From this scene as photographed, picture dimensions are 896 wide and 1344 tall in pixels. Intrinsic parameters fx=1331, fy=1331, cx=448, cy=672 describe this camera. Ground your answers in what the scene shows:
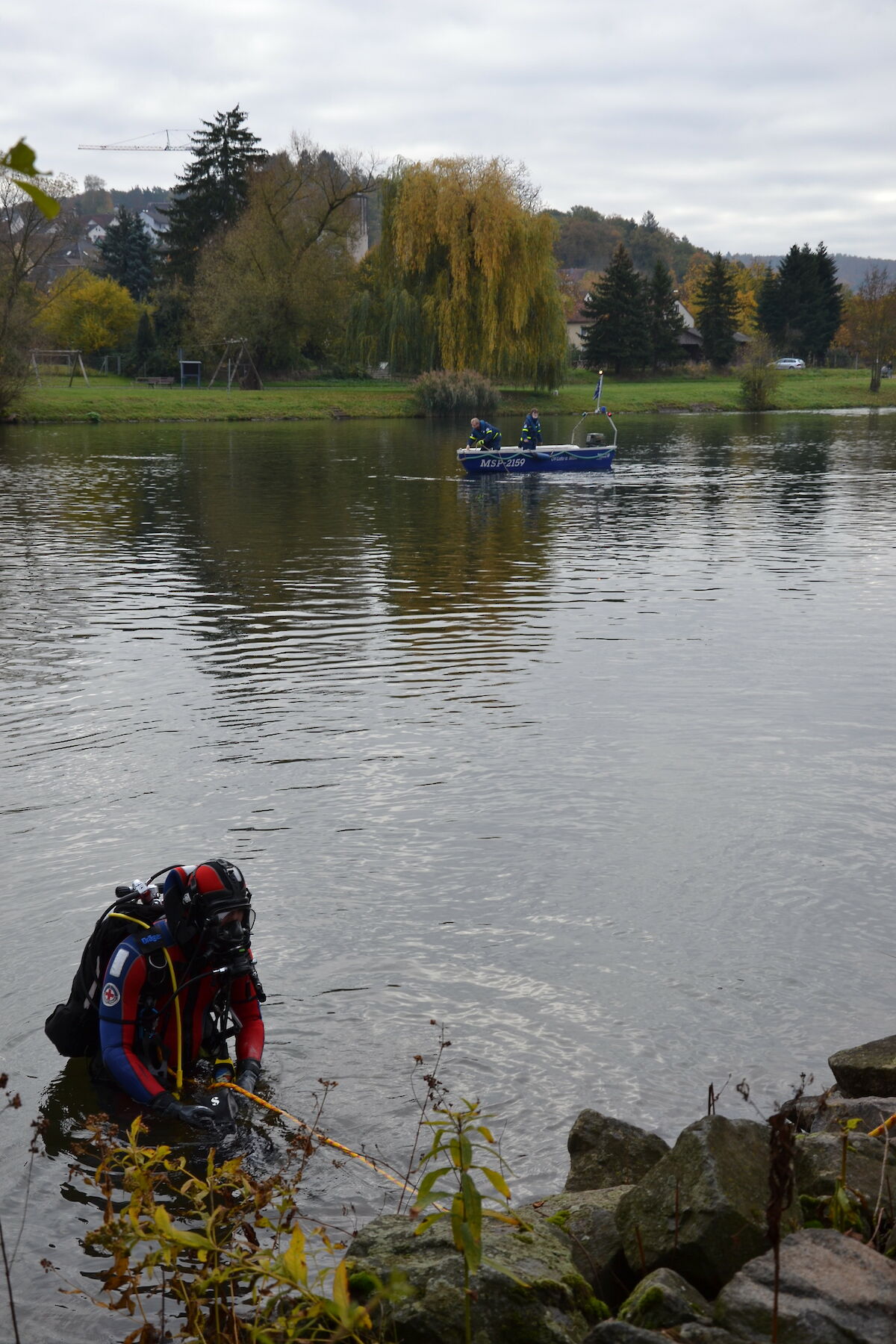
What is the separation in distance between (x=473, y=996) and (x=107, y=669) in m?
8.17

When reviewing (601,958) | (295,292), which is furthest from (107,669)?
(295,292)

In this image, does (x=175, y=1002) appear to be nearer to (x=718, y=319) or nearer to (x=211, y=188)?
(x=211, y=188)

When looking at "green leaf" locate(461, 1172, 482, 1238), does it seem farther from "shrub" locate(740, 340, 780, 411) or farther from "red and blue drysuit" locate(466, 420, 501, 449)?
"shrub" locate(740, 340, 780, 411)

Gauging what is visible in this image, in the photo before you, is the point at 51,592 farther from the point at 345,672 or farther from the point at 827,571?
the point at 827,571

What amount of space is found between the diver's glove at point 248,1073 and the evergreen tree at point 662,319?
87180mm

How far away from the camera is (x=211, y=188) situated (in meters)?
80.4

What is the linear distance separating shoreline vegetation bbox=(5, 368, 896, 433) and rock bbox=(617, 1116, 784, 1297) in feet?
176

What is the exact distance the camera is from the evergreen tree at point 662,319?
89688 millimetres

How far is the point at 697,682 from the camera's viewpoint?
549 inches

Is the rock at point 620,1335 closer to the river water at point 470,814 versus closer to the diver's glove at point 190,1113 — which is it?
the river water at point 470,814

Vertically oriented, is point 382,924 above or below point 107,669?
below

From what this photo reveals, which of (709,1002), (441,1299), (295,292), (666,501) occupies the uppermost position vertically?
(295,292)

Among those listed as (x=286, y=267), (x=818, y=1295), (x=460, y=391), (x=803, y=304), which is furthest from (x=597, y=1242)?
(x=803, y=304)

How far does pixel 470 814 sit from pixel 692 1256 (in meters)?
6.24
